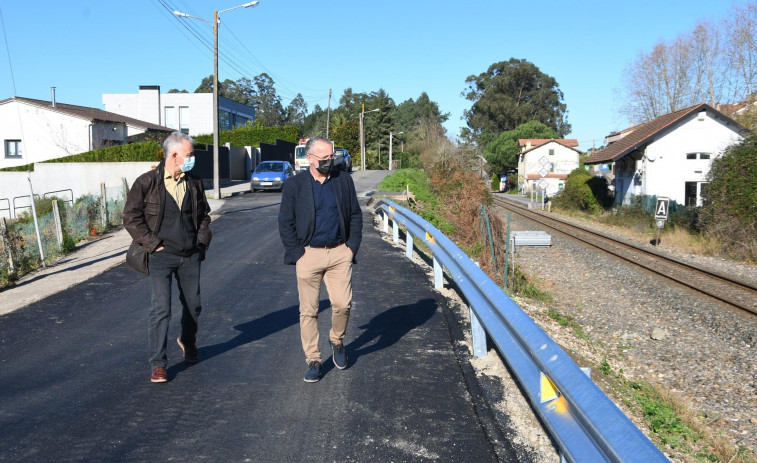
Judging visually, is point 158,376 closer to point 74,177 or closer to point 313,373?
point 313,373

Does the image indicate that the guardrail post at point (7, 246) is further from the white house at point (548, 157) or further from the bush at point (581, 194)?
the white house at point (548, 157)

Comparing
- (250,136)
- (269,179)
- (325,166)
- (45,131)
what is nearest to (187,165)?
(325,166)

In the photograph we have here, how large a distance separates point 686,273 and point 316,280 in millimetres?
13753

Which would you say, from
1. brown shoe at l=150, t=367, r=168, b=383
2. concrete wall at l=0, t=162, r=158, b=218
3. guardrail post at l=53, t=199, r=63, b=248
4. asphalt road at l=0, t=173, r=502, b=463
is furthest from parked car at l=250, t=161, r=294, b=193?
brown shoe at l=150, t=367, r=168, b=383

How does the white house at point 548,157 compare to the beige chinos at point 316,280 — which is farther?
the white house at point 548,157

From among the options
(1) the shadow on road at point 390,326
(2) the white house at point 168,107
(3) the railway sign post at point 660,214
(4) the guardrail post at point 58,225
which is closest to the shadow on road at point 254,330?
(1) the shadow on road at point 390,326

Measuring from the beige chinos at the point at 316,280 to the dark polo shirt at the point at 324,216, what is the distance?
9 centimetres

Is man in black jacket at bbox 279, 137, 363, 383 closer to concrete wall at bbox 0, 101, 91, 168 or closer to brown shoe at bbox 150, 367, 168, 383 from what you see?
brown shoe at bbox 150, 367, 168, 383

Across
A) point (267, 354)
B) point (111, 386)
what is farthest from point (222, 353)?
point (111, 386)

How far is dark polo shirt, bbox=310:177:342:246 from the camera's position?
515 cm

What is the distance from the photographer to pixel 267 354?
5.92 m

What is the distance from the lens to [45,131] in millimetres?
42781

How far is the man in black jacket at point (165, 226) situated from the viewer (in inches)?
199

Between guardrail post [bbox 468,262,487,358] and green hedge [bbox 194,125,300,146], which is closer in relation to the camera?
guardrail post [bbox 468,262,487,358]
